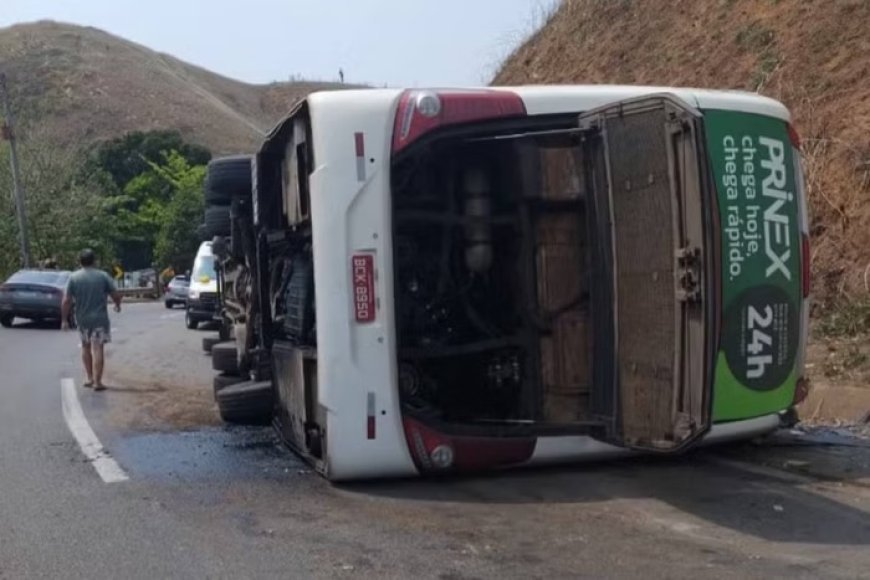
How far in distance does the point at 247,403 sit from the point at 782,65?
8.72 metres

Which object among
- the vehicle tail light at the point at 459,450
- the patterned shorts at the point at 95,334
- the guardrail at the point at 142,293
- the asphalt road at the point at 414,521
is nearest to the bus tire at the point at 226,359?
the asphalt road at the point at 414,521

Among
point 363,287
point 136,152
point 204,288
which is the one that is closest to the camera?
point 363,287

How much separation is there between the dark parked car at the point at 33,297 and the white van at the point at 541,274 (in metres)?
21.1

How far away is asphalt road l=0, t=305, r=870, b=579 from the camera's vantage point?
6074 millimetres

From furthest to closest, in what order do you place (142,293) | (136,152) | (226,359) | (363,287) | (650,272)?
1. (136,152)
2. (142,293)
3. (226,359)
4. (363,287)
5. (650,272)

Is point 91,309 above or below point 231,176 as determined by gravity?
below

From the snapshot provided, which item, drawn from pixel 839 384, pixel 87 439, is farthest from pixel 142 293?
pixel 839 384

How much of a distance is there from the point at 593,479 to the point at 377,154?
7.85ft

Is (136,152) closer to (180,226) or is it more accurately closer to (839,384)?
(180,226)

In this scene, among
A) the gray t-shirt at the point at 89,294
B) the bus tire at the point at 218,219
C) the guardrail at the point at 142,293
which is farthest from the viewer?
the guardrail at the point at 142,293

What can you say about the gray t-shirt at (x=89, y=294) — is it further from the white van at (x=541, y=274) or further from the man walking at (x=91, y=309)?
the white van at (x=541, y=274)

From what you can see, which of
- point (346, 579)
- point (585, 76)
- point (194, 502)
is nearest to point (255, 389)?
point (194, 502)

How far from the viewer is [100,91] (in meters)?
85.9

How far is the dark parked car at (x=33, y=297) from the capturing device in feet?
92.3
